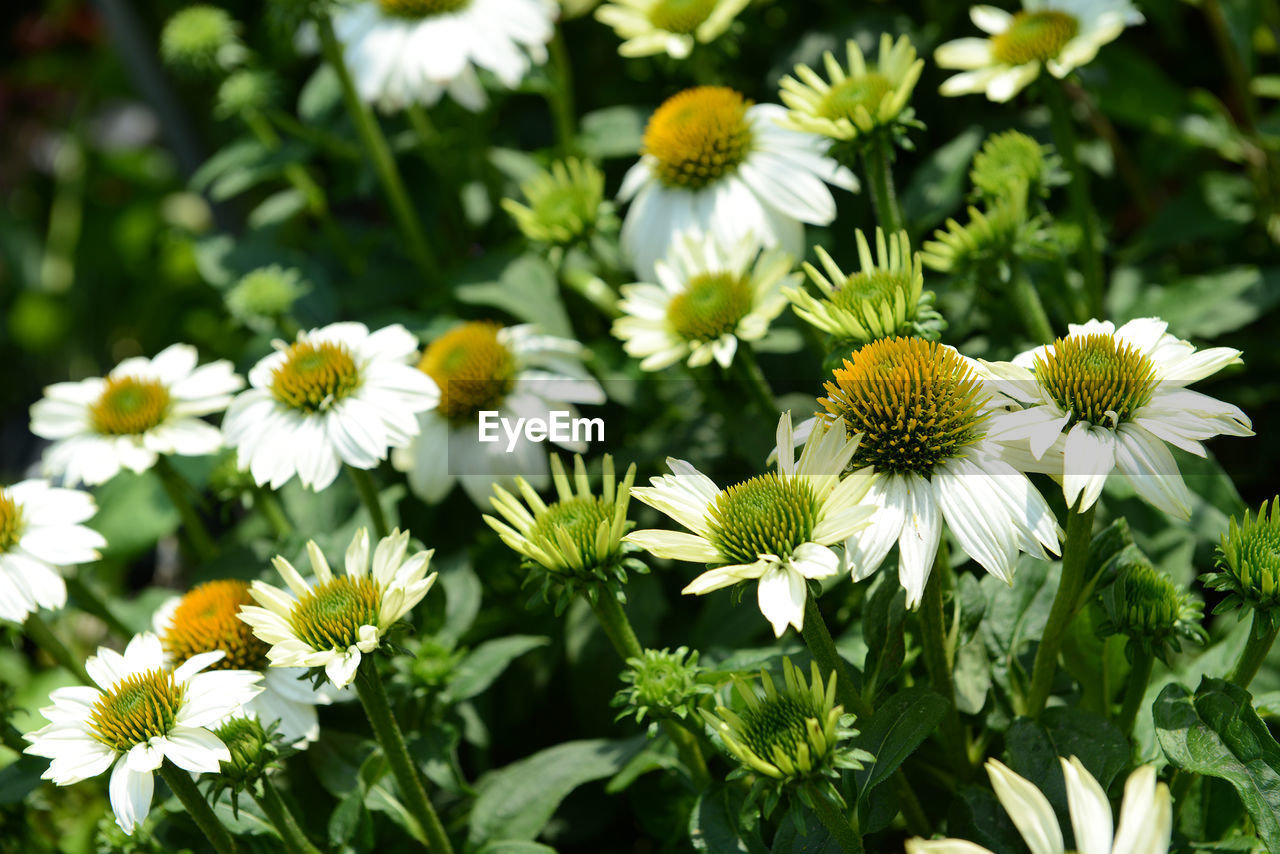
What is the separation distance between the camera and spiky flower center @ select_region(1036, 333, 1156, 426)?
812 mm

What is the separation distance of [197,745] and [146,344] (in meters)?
1.99

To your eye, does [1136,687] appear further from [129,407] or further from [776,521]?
[129,407]

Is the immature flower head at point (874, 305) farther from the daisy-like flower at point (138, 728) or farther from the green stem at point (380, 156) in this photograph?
the green stem at point (380, 156)

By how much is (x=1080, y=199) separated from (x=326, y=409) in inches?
37.3

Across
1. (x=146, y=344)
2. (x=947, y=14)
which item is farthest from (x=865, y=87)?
(x=146, y=344)

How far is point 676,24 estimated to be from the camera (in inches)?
57.5

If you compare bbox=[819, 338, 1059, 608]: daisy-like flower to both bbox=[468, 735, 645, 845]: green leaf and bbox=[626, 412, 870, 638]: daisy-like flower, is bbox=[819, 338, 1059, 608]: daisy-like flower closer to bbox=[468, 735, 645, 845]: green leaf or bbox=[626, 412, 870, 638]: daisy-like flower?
bbox=[626, 412, 870, 638]: daisy-like flower

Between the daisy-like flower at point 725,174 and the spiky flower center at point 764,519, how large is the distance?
0.53 m

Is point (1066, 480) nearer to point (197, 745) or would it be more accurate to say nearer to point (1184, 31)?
point (197, 745)

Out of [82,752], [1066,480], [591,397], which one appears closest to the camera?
[1066,480]

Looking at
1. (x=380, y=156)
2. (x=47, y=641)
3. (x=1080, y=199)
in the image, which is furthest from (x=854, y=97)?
(x=47, y=641)

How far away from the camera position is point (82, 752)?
875 millimetres

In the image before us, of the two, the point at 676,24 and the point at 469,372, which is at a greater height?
the point at 676,24

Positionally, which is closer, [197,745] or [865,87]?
[197,745]
